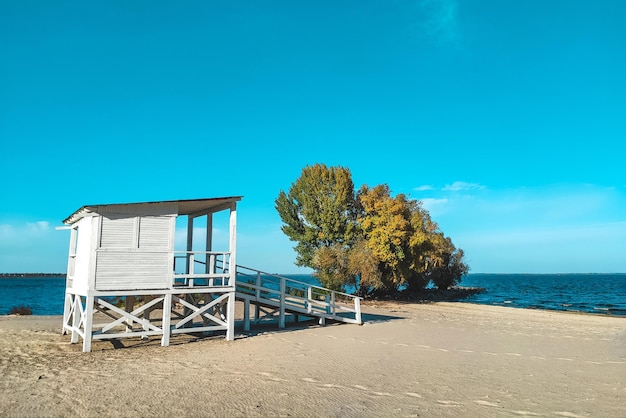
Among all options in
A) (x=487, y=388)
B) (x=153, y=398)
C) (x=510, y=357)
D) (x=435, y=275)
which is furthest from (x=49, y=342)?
(x=435, y=275)

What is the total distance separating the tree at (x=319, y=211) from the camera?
118 ft

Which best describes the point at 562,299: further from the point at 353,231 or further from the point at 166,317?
the point at 166,317

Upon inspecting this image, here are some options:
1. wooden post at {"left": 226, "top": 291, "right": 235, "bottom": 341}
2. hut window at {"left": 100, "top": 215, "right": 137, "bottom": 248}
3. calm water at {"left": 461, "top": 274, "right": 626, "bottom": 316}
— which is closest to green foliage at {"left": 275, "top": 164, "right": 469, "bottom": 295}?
calm water at {"left": 461, "top": 274, "right": 626, "bottom": 316}

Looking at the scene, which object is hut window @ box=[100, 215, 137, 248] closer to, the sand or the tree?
the sand

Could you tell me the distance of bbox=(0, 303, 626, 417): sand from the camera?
25.7 ft

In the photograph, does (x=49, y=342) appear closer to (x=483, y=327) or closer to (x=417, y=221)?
(x=483, y=327)

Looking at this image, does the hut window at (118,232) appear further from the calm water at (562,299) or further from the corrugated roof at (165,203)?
the calm water at (562,299)

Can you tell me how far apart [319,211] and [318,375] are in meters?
26.6

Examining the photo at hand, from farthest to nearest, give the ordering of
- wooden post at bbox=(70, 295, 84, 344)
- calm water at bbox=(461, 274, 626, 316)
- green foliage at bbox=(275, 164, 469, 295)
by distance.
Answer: calm water at bbox=(461, 274, 626, 316)
green foliage at bbox=(275, 164, 469, 295)
wooden post at bbox=(70, 295, 84, 344)

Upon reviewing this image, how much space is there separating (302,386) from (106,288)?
7369 millimetres

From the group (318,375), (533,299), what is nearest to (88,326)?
(318,375)

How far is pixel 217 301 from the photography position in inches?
619

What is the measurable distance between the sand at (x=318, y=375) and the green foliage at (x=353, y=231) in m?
16.4

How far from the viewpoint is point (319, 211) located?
1444 inches
